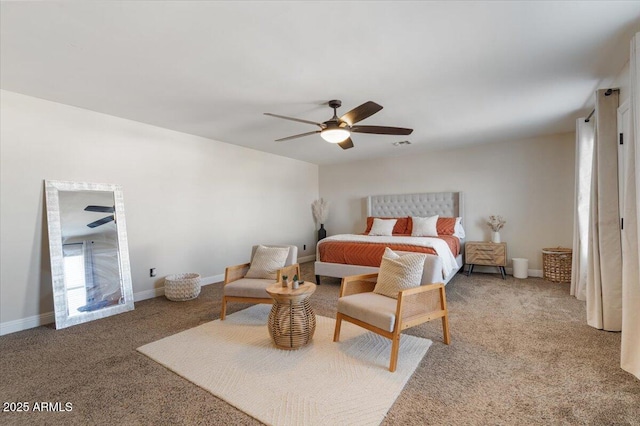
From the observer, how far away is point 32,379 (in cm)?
221

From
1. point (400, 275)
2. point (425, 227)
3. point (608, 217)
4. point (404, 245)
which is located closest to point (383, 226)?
point (425, 227)

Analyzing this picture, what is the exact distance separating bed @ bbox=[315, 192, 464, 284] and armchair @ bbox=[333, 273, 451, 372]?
12.0 inches

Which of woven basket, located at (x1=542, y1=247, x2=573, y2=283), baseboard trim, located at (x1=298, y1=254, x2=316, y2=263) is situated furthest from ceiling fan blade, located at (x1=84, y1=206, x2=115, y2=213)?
woven basket, located at (x1=542, y1=247, x2=573, y2=283)

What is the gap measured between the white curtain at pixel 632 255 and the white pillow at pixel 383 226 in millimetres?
3653

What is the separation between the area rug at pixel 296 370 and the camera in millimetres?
1801

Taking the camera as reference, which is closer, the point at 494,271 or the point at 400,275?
the point at 400,275

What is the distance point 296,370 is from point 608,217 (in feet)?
10.6

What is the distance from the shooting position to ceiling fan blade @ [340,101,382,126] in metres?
2.74

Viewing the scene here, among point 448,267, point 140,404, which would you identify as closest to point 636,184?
point 448,267

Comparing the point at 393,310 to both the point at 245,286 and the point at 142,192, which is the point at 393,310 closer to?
the point at 245,286

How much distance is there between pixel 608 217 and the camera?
9.07 feet

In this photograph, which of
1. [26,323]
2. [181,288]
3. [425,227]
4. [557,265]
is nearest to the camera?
[26,323]

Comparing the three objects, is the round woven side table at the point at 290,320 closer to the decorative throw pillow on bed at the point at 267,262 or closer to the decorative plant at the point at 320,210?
the decorative throw pillow on bed at the point at 267,262

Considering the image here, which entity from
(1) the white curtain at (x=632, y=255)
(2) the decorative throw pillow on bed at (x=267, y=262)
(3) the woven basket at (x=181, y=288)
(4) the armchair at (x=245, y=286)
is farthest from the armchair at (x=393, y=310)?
(3) the woven basket at (x=181, y=288)
